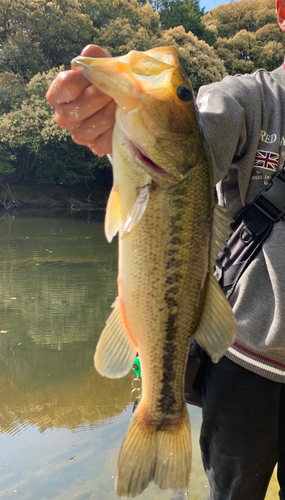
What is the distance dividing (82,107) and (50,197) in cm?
2510

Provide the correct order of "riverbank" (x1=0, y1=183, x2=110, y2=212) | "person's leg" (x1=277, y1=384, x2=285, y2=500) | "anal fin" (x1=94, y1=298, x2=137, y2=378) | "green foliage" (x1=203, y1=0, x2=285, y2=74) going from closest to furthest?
"anal fin" (x1=94, y1=298, x2=137, y2=378), "person's leg" (x1=277, y1=384, x2=285, y2=500), "riverbank" (x1=0, y1=183, x2=110, y2=212), "green foliage" (x1=203, y1=0, x2=285, y2=74)

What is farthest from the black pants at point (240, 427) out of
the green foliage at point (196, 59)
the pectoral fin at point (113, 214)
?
the green foliage at point (196, 59)

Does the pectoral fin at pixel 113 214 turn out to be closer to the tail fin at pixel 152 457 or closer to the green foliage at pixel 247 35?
the tail fin at pixel 152 457

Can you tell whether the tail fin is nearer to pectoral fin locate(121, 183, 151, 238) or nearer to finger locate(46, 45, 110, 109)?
pectoral fin locate(121, 183, 151, 238)

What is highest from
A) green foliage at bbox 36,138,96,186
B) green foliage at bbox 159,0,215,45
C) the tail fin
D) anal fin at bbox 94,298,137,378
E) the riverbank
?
anal fin at bbox 94,298,137,378

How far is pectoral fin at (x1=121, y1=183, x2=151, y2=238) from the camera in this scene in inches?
44.4

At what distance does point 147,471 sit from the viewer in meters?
1.23

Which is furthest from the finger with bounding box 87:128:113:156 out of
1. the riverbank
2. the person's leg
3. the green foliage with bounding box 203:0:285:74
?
the green foliage with bounding box 203:0:285:74

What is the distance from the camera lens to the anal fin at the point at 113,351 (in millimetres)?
1249

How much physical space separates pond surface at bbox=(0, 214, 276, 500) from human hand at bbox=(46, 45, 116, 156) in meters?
2.25

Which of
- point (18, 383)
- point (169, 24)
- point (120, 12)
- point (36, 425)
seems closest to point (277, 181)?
point (36, 425)

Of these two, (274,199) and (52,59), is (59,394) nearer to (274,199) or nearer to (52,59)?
(274,199)

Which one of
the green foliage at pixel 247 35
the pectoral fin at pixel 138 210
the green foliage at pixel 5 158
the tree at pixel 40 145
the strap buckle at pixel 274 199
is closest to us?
the pectoral fin at pixel 138 210

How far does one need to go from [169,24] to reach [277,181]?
3802 cm
